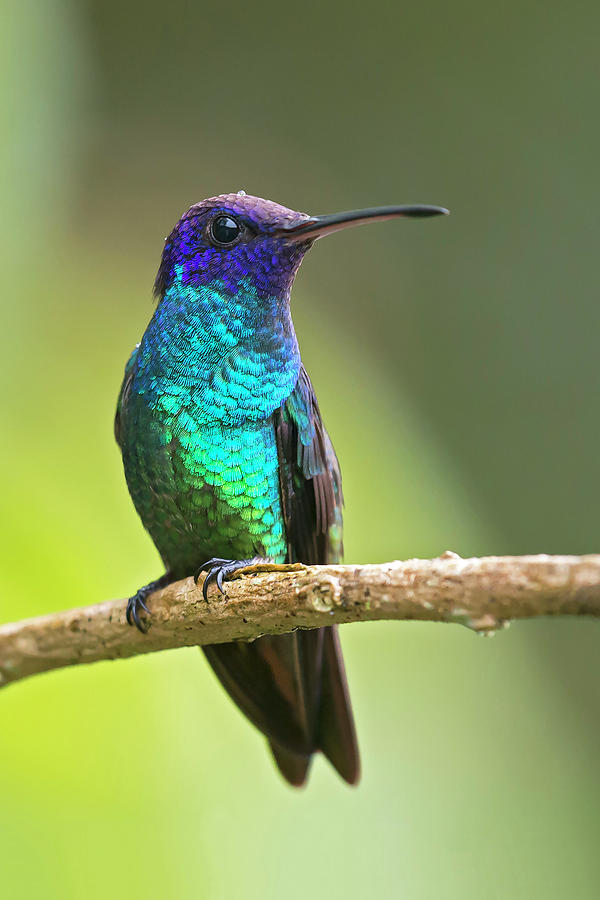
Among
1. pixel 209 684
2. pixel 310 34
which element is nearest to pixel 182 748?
pixel 209 684

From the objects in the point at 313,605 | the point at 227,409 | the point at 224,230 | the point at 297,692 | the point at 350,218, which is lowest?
the point at 297,692

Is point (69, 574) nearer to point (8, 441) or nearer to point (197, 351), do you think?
point (8, 441)

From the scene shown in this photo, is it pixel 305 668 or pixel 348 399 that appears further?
pixel 348 399

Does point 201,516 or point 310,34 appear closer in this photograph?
point 201,516

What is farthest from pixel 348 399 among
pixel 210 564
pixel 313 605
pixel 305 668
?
pixel 313 605

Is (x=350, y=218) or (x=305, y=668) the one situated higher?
(x=350, y=218)

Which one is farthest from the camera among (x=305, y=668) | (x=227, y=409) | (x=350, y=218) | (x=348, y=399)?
(x=348, y=399)

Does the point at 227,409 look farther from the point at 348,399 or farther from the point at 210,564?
the point at 348,399
